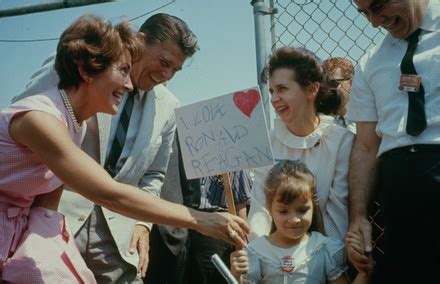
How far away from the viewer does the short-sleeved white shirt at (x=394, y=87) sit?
6.04ft

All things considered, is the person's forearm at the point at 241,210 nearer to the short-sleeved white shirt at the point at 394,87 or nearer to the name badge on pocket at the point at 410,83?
the short-sleeved white shirt at the point at 394,87

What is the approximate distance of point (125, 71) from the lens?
1.95 metres

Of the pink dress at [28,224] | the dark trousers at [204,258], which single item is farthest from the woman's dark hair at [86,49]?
the dark trousers at [204,258]

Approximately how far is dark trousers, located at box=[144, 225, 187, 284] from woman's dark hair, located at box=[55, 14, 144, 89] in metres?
1.08

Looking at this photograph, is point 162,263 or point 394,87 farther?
point 162,263

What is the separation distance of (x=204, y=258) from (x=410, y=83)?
4.85ft

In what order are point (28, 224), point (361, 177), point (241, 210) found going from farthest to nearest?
point (241, 210) < point (361, 177) < point (28, 224)

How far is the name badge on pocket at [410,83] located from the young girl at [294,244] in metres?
0.52

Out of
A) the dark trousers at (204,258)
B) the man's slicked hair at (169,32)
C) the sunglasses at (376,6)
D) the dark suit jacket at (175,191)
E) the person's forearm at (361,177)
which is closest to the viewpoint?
the sunglasses at (376,6)

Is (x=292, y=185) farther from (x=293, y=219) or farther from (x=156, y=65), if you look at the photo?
(x=156, y=65)

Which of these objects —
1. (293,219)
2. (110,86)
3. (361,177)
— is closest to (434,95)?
(361,177)

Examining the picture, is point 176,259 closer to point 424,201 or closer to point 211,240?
point 211,240

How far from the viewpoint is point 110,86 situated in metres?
1.87

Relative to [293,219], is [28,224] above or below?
above
